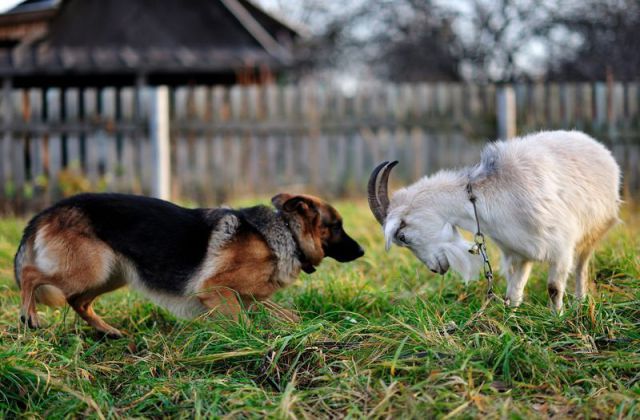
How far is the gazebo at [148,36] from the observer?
14.8m

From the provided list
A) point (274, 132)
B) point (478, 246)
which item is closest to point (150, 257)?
point (478, 246)

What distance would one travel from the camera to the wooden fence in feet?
32.2

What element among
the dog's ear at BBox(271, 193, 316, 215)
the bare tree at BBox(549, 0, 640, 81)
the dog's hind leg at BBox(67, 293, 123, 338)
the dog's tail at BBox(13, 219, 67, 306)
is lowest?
the dog's hind leg at BBox(67, 293, 123, 338)

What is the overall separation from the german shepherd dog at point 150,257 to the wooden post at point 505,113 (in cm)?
595

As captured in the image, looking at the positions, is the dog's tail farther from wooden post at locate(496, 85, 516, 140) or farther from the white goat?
wooden post at locate(496, 85, 516, 140)

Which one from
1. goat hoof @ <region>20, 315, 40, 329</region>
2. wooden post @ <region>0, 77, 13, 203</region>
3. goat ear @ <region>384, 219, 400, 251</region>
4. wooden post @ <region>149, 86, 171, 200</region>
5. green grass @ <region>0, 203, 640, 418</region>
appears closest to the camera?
green grass @ <region>0, 203, 640, 418</region>

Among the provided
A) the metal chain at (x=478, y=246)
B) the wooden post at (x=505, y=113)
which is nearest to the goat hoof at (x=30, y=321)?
the metal chain at (x=478, y=246)

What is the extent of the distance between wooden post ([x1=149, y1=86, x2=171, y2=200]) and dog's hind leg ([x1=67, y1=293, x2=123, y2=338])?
5.03 m

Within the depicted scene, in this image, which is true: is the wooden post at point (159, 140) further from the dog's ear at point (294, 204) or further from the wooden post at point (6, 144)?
the dog's ear at point (294, 204)

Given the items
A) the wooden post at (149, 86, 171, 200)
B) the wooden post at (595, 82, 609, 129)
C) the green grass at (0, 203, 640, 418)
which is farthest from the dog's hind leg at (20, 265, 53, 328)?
the wooden post at (595, 82, 609, 129)

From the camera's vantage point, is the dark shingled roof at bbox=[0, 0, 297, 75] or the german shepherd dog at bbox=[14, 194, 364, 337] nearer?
the german shepherd dog at bbox=[14, 194, 364, 337]

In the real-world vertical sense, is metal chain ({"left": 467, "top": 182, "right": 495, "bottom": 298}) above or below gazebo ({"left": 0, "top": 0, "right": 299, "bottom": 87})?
below

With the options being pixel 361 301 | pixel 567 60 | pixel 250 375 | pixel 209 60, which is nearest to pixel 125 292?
pixel 361 301

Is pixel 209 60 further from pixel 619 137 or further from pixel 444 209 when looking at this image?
pixel 444 209
